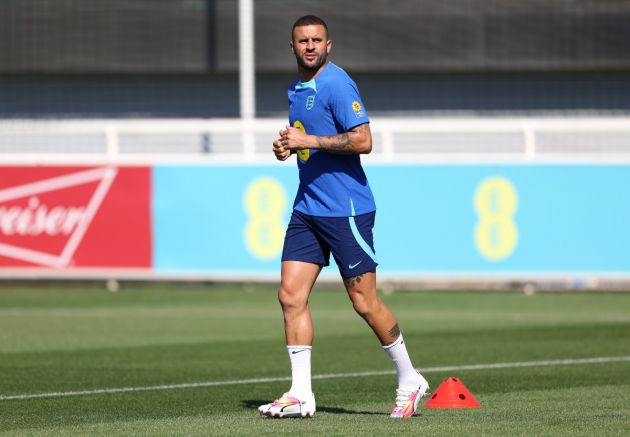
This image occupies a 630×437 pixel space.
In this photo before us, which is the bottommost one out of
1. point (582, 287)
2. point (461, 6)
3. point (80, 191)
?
point (582, 287)

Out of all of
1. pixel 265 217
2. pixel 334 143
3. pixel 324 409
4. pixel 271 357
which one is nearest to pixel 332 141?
pixel 334 143

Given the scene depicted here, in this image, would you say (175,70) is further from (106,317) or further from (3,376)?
(3,376)

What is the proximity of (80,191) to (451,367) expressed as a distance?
9772 millimetres

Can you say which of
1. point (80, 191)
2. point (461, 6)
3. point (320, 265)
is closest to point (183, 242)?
point (80, 191)

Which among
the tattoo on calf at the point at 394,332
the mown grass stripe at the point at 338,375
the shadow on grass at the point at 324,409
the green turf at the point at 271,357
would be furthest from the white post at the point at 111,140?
the tattoo on calf at the point at 394,332

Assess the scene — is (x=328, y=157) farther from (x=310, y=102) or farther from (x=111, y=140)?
(x=111, y=140)

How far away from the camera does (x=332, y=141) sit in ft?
29.6

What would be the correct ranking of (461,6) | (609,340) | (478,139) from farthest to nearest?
(461,6)
(478,139)
(609,340)

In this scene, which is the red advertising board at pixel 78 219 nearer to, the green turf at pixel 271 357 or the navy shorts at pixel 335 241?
the green turf at pixel 271 357

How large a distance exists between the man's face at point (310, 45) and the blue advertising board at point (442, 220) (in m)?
11.6

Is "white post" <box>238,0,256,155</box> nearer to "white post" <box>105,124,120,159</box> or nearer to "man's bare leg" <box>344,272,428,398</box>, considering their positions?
"white post" <box>105,124,120,159</box>

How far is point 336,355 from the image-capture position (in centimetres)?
1373

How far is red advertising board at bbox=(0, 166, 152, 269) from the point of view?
21.2m

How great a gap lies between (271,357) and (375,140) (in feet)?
34.1
